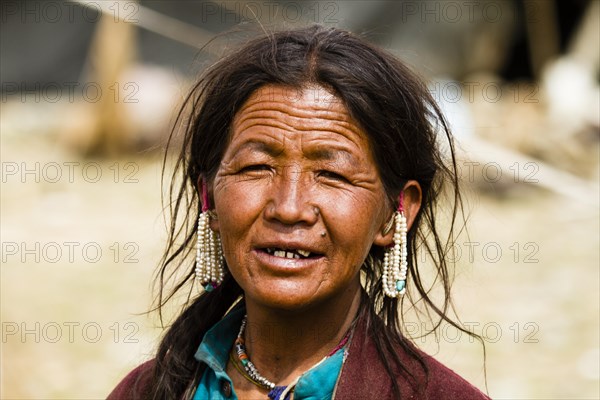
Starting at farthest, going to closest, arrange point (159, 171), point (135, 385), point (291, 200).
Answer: point (159, 171), point (135, 385), point (291, 200)

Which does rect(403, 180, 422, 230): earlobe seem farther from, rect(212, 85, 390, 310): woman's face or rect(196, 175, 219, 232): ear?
rect(196, 175, 219, 232): ear

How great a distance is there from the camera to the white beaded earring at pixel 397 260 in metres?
2.11

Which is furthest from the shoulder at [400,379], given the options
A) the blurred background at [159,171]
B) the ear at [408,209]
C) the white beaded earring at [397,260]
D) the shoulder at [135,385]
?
the blurred background at [159,171]

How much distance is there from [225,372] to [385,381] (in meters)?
0.42

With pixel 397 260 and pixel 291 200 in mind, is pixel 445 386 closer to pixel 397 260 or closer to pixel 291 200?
pixel 397 260

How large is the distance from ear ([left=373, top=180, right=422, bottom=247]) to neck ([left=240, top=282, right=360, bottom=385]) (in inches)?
5.9

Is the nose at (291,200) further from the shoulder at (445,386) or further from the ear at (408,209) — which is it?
the shoulder at (445,386)

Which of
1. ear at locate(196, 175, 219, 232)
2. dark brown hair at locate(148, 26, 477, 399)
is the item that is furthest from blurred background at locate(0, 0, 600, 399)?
ear at locate(196, 175, 219, 232)

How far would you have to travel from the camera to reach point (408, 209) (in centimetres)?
216

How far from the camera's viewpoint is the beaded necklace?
207 centimetres

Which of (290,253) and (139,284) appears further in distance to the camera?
(139,284)

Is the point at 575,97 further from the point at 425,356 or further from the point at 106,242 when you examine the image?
the point at 425,356

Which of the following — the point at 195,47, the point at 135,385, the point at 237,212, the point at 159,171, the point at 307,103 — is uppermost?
the point at 195,47

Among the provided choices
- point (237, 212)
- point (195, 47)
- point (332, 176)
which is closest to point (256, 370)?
point (237, 212)
